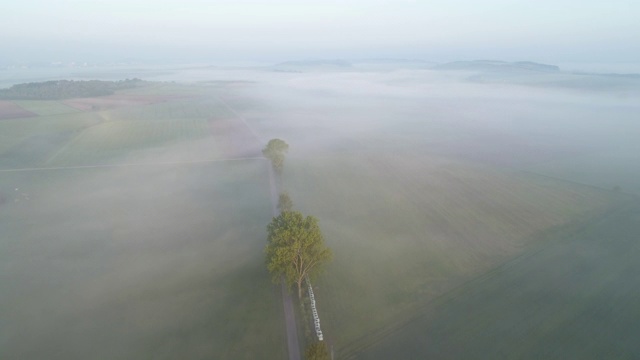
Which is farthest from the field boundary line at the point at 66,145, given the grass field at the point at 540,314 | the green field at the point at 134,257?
the grass field at the point at 540,314

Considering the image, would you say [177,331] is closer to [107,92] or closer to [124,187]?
[124,187]

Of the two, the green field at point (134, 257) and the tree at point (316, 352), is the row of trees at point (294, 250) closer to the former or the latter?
the green field at point (134, 257)

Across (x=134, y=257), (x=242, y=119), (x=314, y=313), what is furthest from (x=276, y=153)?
(x=242, y=119)

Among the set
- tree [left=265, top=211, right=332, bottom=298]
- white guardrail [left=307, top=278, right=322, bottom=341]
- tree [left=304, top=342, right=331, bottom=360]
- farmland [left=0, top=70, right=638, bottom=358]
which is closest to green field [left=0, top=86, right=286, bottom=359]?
farmland [left=0, top=70, right=638, bottom=358]

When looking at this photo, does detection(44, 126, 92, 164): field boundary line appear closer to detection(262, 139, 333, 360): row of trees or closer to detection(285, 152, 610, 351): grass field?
detection(285, 152, 610, 351): grass field

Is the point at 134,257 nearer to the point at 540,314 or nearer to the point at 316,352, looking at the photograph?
the point at 316,352

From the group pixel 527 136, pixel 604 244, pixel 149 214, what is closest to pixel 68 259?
pixel 149 214
